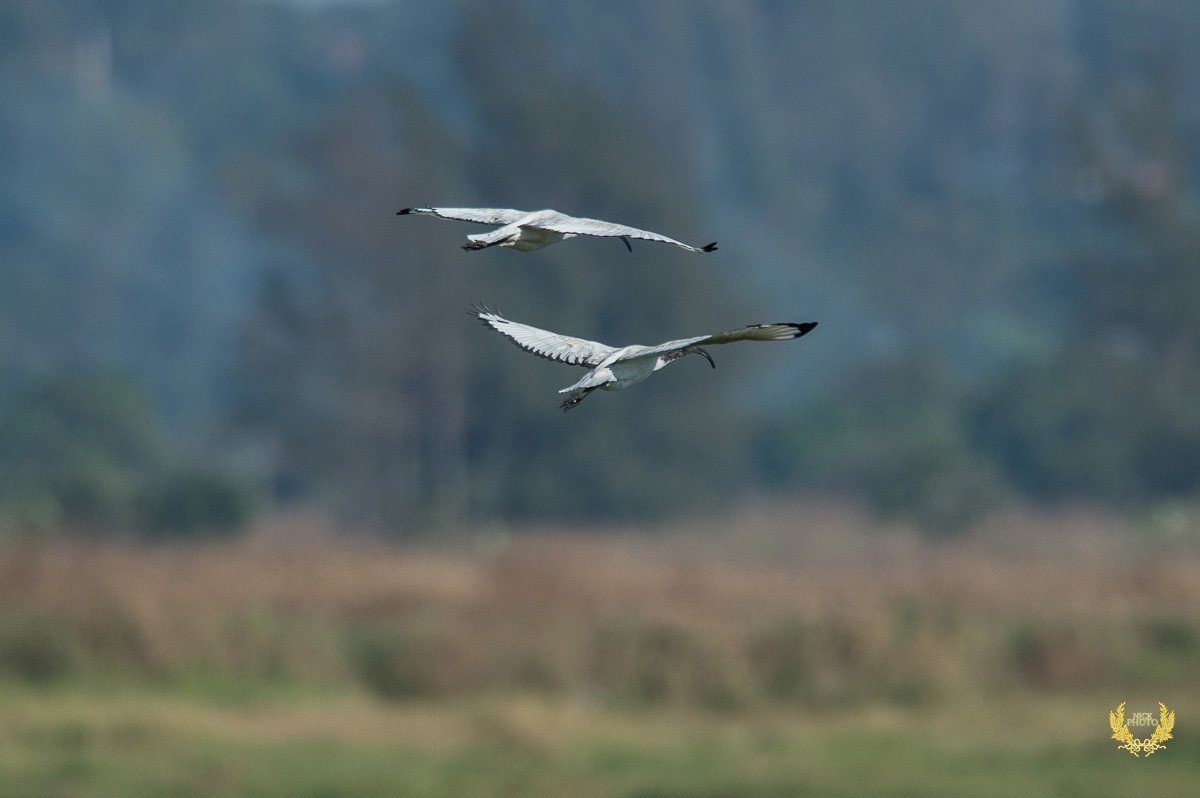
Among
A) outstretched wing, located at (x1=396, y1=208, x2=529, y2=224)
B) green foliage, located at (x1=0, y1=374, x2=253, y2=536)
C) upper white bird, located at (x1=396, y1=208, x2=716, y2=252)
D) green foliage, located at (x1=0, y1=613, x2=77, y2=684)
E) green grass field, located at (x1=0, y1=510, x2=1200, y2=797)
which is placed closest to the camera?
upper white bird, located at (x1=396, y1=208, x2=716, y2=252)

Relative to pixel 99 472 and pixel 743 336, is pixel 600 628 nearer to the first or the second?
pixel 743 336

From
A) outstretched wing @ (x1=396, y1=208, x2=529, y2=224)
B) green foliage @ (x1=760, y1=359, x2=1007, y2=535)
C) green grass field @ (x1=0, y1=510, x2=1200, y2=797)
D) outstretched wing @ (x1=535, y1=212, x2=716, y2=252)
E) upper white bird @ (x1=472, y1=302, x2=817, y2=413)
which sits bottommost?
upper white bird @ (x1=472, y1=302, x2=817, y2=413)

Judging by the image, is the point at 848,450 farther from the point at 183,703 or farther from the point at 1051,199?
the point at 183,703

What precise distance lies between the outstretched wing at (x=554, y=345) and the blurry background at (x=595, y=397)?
17.3 meters

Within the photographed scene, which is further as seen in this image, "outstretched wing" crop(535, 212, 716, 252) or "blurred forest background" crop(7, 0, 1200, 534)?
"blurred forest background" crop(7, 0, 1200, 534)

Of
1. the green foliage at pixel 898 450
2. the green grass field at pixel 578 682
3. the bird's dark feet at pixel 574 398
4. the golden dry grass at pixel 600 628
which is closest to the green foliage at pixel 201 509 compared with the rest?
the golden dry grass at pixel 600 628

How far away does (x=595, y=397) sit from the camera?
127ft

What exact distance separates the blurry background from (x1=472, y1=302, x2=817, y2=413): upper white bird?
1742 cm

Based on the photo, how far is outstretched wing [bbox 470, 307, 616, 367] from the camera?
10.8 feet

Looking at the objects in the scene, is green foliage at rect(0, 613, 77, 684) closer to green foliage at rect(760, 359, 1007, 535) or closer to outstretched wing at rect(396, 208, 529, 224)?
outstretched wing at rect(396, 208, 529, 224)

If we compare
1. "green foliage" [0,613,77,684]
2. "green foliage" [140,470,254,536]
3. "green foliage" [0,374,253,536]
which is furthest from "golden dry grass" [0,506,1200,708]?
"green foliage" [140,470,254,536]

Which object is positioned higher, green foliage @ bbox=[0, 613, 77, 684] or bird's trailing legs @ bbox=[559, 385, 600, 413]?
green foliage @ bbox=[0, 613, 77, 684]

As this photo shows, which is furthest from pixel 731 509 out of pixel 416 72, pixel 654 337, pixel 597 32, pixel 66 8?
pixel 66 8

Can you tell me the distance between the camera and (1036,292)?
2894 inches
